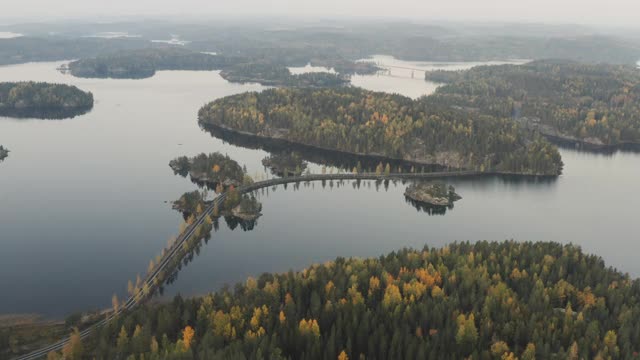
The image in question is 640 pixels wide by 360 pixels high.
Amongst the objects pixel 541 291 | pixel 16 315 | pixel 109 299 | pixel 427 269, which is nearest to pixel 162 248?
pixel 109 299

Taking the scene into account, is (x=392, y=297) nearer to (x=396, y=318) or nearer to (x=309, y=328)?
(x=396, y=318)

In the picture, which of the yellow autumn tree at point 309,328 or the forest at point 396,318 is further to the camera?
the yellow autumn tree at point 309,328

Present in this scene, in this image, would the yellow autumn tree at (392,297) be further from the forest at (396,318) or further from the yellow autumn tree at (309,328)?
the yellow autumn tree at (309,328)

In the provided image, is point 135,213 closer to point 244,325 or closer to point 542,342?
point 244,325

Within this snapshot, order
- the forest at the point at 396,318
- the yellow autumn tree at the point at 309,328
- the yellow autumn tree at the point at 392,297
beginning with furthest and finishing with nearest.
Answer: the yellow autumn tree at the point at 392,297 < the yellow autumn tree at the point at 309,328 < the forest at the point at 396,318

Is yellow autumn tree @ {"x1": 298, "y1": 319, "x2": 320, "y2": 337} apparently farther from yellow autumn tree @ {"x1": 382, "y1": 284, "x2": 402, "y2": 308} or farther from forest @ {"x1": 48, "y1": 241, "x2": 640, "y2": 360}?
yellow autumn tree @ {"x1": 382, "y1": 284, "x2": 402, "y2": 308}

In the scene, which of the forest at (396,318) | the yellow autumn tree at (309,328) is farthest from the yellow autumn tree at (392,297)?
the yellow autumn tree at (309,328)

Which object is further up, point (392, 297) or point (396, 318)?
point (392, 297)

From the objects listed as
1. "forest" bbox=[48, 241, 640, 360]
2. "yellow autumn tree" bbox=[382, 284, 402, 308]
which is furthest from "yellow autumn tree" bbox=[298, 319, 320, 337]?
"yellow autumn tree" bbox=[382, 284, 402, 308]

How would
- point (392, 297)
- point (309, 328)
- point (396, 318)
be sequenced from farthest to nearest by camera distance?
point (392, 297), point (396, 318), point (309, 328)

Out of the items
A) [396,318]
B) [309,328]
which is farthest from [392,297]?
[309,328]
